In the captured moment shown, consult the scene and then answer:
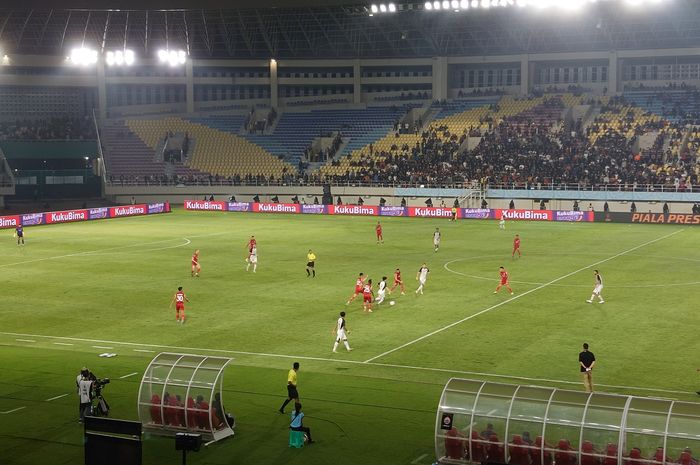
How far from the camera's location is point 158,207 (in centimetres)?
9275

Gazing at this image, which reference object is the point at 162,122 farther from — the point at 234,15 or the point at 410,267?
the point at 410,267

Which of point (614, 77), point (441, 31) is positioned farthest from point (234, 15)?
point (614, 77)

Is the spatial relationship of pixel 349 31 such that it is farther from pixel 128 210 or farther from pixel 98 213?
pixel 98 213

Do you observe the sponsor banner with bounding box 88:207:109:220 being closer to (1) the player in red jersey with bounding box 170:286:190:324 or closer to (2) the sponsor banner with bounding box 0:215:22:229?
(2) the sponsor banner with bounding box 0:215:22:229

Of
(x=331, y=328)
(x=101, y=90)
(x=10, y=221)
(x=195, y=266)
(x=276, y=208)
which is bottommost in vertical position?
(x=331, y=328)

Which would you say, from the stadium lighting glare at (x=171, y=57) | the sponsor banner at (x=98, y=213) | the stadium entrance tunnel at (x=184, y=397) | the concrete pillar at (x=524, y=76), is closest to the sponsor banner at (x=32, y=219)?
the sponsor banner at (x=98, y=213)

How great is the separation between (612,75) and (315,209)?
3848 cm

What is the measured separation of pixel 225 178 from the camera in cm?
10219

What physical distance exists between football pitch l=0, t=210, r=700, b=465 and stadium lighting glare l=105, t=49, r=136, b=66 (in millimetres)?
44127

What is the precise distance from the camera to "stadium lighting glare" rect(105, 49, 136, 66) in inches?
4114

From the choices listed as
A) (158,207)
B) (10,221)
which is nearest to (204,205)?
(158,207)

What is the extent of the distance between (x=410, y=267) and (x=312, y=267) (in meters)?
6.51

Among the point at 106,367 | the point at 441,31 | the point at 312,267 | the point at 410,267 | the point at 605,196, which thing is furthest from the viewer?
the point at 441,31

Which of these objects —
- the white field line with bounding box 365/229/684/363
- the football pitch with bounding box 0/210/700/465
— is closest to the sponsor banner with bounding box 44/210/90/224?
the football pitch with bounding box 0/210/700/465
